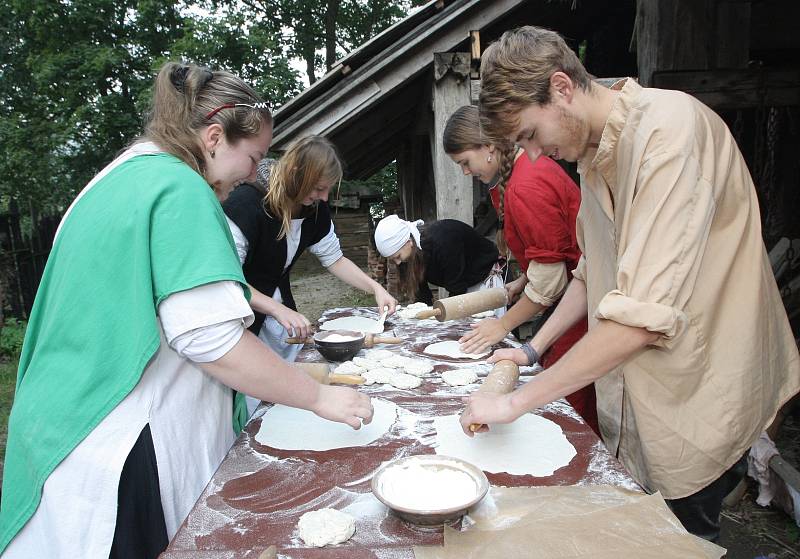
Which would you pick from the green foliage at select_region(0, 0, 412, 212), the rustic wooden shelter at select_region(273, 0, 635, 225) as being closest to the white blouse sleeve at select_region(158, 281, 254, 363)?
the rustic wooden shelter at select_region(273, 0, 635, 225)

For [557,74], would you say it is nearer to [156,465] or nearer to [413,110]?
[156,465]

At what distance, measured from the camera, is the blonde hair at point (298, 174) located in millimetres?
2652

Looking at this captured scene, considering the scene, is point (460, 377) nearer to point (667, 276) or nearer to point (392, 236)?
point (667, 276)

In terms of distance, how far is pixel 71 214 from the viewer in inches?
Result: 51.1

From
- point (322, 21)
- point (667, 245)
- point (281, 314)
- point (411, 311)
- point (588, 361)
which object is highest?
point (322, 21)

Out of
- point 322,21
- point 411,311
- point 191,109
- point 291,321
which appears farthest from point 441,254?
point 322,21

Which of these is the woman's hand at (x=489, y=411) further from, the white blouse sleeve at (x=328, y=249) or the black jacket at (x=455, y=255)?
the black jacket at (x=455, y=255)

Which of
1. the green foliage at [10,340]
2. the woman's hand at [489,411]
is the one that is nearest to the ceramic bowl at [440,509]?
the woman's hand at [489,411]

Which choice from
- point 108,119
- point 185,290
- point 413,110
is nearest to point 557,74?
point 185,290

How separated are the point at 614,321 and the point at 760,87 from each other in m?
2.65

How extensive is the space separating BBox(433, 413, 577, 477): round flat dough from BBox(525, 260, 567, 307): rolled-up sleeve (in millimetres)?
962

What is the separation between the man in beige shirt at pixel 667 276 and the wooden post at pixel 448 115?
2.82 metres

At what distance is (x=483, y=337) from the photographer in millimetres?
2475

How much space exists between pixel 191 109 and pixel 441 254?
2.49 metres
